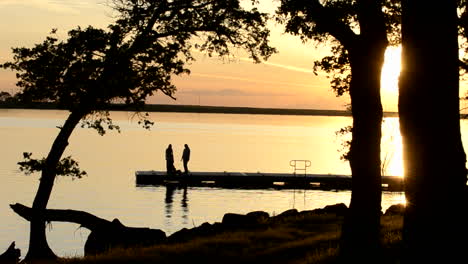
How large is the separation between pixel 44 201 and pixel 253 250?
10671 mm

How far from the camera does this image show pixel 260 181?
6825 cm

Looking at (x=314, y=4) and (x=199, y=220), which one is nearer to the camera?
(x=314, y=4)

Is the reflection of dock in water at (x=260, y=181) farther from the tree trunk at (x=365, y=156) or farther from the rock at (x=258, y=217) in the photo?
the tree trunk at (x=365, y=156)

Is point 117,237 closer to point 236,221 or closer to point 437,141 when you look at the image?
point 236,221

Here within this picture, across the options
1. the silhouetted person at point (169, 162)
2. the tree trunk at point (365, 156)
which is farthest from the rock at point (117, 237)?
the silhouetted person at point (169, 162)

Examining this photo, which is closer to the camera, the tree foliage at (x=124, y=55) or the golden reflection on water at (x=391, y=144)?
the tree foliage at (x=124, y=55)

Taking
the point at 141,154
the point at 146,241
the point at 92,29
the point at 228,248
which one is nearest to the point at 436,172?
the point at 228,248

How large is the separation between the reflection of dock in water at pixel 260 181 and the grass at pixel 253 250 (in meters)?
46.9

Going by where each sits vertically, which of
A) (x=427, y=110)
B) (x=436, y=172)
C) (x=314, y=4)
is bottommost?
(x=436, y=172)

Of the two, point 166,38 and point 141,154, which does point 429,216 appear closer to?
point 166,38

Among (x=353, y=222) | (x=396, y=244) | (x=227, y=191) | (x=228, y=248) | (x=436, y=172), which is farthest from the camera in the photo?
(x=227, y=191)

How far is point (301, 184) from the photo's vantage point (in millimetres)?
68500

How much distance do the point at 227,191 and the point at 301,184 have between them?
801 cm

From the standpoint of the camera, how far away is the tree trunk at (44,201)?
2473cm
